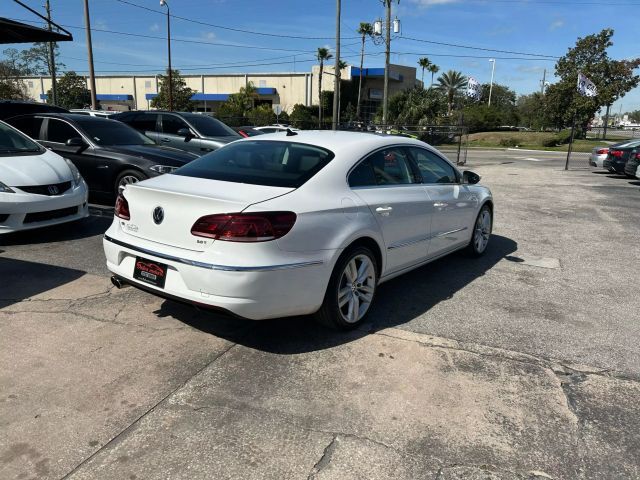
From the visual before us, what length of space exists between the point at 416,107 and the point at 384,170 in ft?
141

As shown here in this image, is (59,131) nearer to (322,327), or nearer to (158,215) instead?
(158,215)

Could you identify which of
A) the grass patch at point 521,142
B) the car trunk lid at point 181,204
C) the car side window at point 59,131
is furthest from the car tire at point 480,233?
the grass patch at point 521,142

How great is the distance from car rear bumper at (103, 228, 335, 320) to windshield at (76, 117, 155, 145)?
17.9 ft

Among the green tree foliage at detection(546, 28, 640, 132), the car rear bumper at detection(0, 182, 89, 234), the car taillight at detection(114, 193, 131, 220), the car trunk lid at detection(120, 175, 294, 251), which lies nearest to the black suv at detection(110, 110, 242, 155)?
the car rear bumper at detection(0, 182, 89, 234)

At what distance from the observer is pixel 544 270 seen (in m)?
6.18

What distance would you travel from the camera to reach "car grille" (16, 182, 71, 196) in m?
6.11

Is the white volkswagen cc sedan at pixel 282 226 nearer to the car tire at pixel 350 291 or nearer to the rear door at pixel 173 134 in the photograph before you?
the car tire at pixel 350 291

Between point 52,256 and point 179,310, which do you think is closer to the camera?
point 179,310

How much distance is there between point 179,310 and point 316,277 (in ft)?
4.74

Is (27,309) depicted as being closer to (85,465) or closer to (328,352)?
(85,465)

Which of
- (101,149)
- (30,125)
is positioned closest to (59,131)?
(30,125)

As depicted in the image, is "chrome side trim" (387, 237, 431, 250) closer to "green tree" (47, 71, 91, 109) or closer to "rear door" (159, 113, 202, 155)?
"rear door" (159, 113, 202, 155)

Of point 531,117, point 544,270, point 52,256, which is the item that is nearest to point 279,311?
point 52,256

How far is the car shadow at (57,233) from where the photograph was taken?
21.1ft
